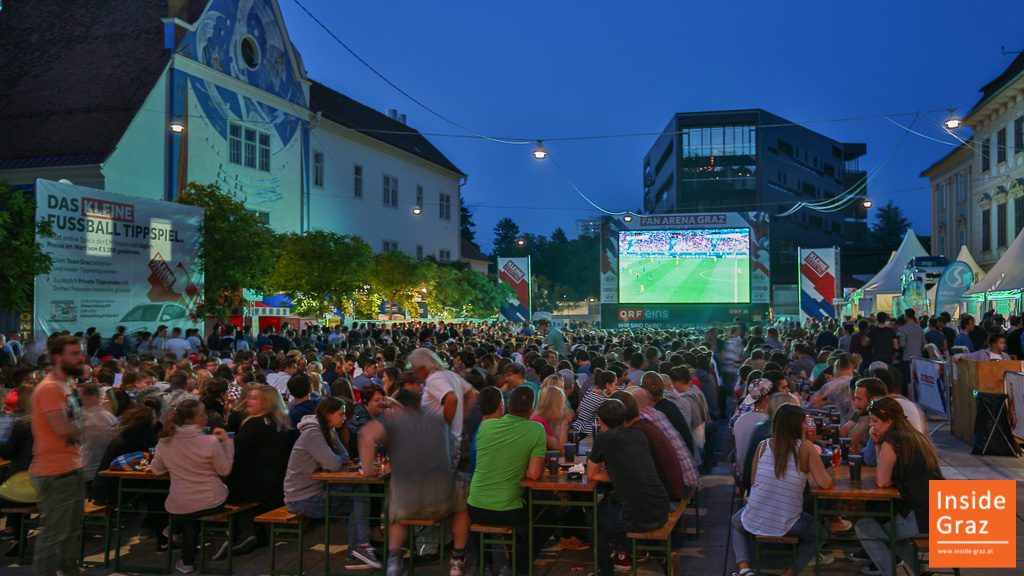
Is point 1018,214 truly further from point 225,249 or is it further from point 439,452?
point 439,452

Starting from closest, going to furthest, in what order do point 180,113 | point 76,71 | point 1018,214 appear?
point 180,113, point 76,71, point 1018,214

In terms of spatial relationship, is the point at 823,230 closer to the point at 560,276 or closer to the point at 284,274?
the point at 560,276

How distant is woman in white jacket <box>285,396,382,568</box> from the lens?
21.6 feet

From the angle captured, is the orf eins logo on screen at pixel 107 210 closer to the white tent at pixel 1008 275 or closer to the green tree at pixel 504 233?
the white tent at pixel 1008 275

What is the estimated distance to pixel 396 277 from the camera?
31984 millimetres

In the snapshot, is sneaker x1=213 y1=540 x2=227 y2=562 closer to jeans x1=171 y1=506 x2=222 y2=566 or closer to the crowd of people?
the crowd of people

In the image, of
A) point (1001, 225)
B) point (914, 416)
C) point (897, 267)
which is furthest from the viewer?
point (1001, 225)

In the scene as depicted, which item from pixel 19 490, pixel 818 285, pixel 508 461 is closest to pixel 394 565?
pixel 508 461

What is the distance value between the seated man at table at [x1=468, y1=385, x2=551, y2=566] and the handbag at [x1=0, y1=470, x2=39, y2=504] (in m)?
3.71

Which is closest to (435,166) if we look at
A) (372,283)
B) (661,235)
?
(372,283)

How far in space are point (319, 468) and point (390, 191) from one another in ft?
112

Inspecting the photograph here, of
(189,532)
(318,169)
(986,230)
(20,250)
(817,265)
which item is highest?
(318,169)

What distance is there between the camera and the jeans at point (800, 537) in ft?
18.9

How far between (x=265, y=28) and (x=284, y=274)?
9.17 m
